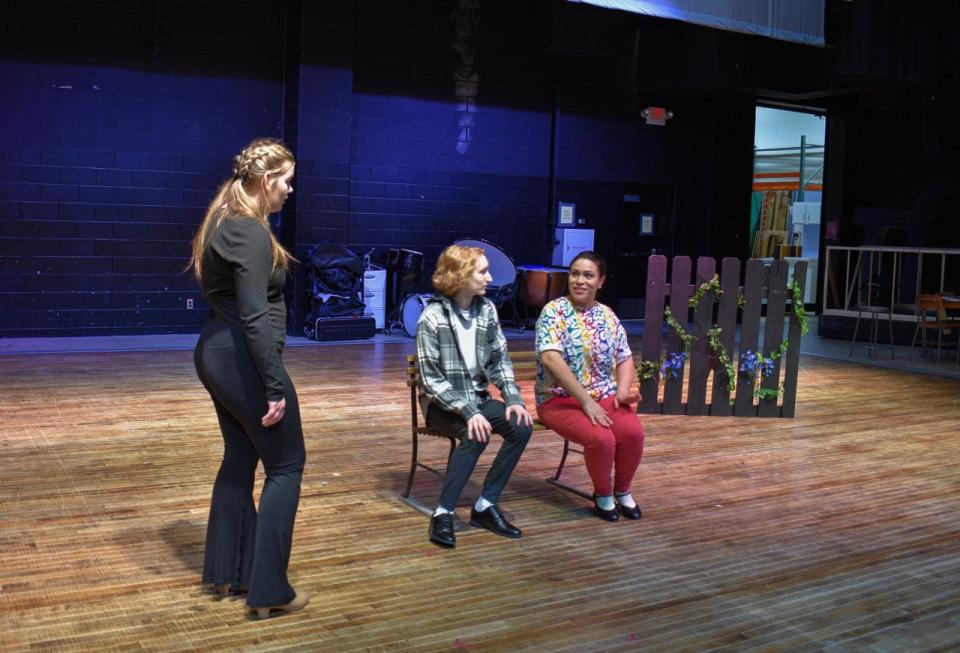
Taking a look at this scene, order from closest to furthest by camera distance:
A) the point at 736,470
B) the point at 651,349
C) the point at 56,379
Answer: the point at 736,470 → the point at 651,349 → the point at 56,379

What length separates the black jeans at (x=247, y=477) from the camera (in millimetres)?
3088

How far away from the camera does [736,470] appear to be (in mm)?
5531

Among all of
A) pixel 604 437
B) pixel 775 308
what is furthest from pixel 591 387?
pixel 775 308

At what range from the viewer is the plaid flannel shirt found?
4.13 metres

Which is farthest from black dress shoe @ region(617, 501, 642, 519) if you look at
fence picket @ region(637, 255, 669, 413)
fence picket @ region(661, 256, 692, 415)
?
fence picket @ region(661, 256, 692, 415)

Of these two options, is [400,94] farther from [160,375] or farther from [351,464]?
[351,464]

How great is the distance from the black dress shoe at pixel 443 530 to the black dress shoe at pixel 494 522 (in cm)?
21

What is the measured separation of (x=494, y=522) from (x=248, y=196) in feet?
5.96

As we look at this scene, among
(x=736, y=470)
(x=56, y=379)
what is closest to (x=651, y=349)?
(x=736, y=470)

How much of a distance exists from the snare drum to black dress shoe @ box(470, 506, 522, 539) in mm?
7786

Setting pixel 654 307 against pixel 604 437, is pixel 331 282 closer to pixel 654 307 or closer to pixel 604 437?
pixel 654 307

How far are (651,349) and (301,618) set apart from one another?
3968 mm

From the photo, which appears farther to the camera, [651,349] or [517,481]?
[651,349]

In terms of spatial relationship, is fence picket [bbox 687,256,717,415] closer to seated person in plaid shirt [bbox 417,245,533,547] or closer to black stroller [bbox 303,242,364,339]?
seated person in plaid shirt [bbox 417,245,533,547]
